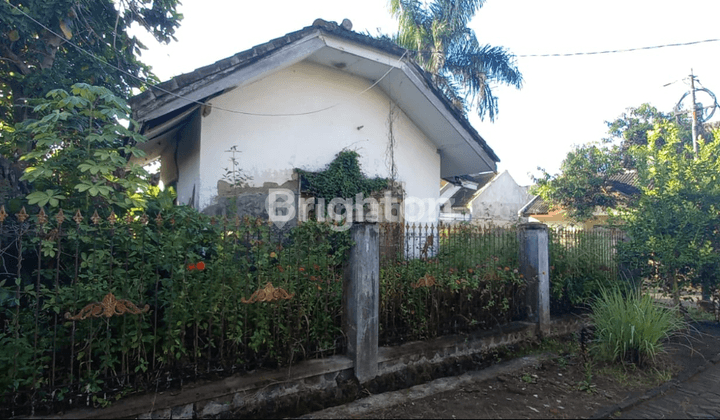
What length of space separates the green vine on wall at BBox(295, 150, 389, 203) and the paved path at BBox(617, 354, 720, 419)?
16.5 ft

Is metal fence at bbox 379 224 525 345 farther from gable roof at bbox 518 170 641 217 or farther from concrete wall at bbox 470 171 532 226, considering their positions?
concrete wall at bbox 470 171 532 226

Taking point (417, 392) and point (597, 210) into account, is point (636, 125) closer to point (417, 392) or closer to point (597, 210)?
point (597, 210)

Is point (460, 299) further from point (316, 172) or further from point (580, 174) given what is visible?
point (580, 174)

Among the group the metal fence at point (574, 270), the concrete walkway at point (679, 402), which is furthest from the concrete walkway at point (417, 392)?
the metal fence at point (574, 270)

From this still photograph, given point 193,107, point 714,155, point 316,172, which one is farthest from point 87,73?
point 714,155

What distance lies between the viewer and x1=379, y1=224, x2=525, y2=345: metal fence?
4836 millimetres

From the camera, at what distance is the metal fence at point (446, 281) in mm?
4836

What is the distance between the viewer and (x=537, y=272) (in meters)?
6.18

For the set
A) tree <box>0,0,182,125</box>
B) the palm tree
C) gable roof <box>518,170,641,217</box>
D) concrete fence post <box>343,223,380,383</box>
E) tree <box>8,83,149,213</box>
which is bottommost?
concrete fence post <box>343,223,380,383</box>

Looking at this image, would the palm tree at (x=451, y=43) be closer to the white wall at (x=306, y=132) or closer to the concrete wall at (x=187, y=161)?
the white wall at (x=306, y=132)

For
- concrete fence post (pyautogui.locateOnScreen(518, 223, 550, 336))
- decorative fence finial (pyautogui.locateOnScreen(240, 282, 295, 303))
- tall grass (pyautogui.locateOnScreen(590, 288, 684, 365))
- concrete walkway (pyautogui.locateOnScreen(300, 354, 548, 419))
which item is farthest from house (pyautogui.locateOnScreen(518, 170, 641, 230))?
decorative fence finial (pyautogui.locateOnScreen(240, 282, 295, 303))

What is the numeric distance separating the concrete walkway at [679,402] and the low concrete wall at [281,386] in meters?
1.62

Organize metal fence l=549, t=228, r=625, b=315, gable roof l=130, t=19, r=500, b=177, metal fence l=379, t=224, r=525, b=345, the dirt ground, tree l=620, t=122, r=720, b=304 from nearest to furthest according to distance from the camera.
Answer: the dirt ground < metal fence l=379, t=224, r=525, b=345 < gable roof l=130, t=19, r=500, b=177 < metal fence l=549, t=228, r=625, b=315 < tree l=620, t=122, r=720, b=304

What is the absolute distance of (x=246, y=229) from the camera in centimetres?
390
